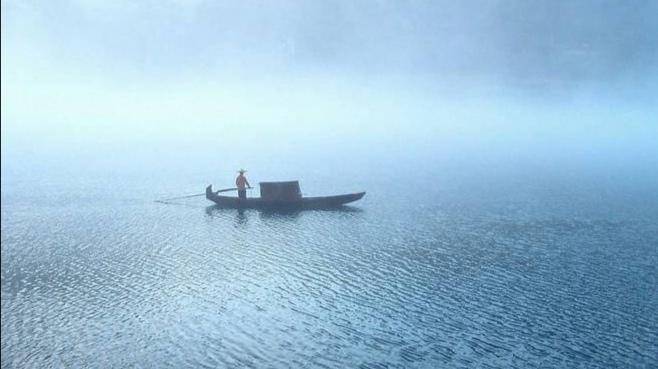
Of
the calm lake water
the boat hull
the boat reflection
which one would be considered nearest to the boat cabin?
the boat hull

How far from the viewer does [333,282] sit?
4084 cm

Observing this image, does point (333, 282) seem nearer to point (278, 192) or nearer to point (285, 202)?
point (285, 202)

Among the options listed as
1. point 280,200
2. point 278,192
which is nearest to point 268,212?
point 280,200

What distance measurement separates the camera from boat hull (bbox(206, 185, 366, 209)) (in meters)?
65.5

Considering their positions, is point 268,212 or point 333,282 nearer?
point 333,282

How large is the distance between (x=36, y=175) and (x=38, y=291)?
66118mm

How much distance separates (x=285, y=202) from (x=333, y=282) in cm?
2560

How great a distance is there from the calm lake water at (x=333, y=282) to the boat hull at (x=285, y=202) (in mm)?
2286

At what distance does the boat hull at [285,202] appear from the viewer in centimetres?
6553

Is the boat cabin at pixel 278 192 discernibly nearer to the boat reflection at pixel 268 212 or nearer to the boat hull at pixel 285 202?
the boat hull at pixel 285 202

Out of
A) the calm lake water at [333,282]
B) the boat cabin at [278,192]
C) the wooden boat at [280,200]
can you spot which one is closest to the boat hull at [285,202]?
the wooden boat at [280,200]

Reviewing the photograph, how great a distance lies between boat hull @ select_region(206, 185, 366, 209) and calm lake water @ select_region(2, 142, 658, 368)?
229 cm

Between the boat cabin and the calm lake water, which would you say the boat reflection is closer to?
the calm lake water

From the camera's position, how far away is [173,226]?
2293 inches
